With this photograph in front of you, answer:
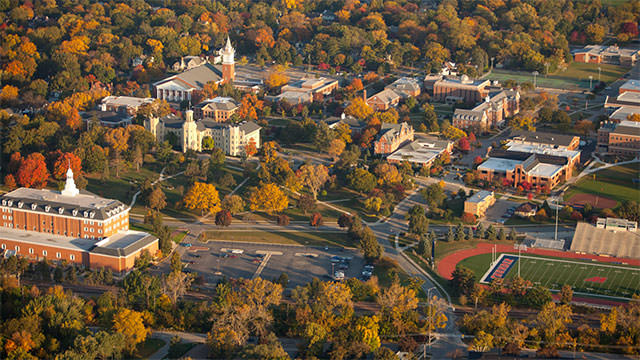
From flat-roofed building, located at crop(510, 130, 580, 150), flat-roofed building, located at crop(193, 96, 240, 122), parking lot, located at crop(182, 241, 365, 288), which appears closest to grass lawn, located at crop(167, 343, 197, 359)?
parking lot, located at crop(182, 241, 365, 288)

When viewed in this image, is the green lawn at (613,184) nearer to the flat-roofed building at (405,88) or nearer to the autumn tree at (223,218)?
the autumn tree at (223,218)

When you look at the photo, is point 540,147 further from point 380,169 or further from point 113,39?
point 113,39

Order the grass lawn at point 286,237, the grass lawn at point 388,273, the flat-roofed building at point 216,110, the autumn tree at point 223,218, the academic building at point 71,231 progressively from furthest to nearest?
the flat-roofed building at point 216,110
the autumn tree at point 223,218
the grass lawn at point 286,237
the academic building at point 71,231
the grass lawn at point 388,273

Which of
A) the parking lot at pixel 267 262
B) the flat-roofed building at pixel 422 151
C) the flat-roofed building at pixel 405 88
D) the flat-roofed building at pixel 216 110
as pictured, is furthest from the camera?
the flat-roofed building at pixel 405 88

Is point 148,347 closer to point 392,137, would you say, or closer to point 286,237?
point 286,237

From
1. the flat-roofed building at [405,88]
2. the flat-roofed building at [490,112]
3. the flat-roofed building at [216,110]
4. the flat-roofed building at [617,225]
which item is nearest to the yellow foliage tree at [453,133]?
the flat-roofed building at [490,112]

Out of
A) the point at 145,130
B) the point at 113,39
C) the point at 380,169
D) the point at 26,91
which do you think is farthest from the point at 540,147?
the point at 113,39

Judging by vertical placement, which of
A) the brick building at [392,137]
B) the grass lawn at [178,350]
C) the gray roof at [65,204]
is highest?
the brick building at [392,137]
